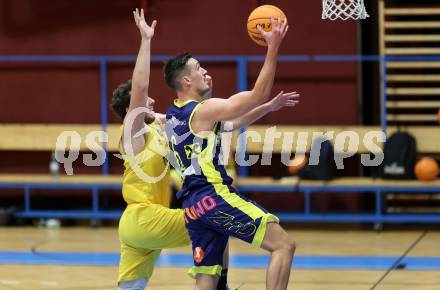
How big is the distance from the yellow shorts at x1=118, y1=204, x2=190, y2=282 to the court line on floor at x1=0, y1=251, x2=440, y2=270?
3071 mm

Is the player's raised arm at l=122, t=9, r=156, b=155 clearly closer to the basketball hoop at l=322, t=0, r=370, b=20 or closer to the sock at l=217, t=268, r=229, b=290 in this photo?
the sock at l=217, t=268, r=229, b=290

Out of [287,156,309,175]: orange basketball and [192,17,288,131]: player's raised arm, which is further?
[287,156,309,175]: orange basketball

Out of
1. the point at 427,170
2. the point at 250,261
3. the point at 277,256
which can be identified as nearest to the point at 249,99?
the point at 277,256

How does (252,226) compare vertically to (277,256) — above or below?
above

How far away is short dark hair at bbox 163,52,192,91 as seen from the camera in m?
6.91

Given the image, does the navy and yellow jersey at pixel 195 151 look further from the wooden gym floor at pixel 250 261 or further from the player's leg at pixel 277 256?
the wooden gym floor at pixel 250 261

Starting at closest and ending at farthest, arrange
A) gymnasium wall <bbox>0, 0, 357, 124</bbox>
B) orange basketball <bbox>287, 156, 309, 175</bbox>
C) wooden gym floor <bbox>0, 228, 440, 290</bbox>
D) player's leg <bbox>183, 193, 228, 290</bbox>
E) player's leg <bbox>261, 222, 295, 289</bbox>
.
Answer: player's leg <bbox>261, 222, 295, 289</bbox> → player's leg <bbox>183, 193, 228, 290</bbox> → wooden gym floor <bbox>0, 228, 440, 290</bbox> → orange basketball <bbox>287, 156, 309, 175</bbox> → gymnasium wall <bbox>0, 0, 357, 124</bbox>

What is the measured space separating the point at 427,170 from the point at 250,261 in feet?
9.21

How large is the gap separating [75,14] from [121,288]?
696cm

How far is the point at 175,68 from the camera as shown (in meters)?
6.91

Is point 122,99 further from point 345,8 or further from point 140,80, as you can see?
point 345,8

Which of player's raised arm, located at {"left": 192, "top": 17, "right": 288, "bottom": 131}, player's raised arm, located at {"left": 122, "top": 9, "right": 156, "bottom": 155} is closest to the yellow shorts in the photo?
player's raised arm, located at {"left": 122, "top": 9, "right": 156, "bottom": 155}

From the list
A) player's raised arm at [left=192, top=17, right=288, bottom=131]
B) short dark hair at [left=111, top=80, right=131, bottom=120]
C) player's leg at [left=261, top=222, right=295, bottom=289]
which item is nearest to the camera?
player's raised arm at [left=192, top=17, right=288, bottom=131]

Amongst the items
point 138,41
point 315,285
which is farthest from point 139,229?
point 138,41
